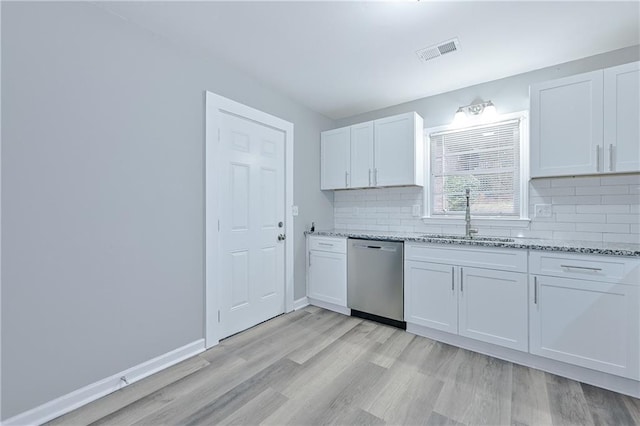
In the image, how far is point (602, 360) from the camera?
183 centimetres

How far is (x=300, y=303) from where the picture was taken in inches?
133

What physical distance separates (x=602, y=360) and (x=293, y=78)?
130 inches

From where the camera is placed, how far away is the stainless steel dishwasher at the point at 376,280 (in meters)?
2.75

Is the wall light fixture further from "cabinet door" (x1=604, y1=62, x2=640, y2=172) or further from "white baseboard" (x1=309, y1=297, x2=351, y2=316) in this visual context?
"white baseboard" (x1=309, y1=297, x2=351, y2=316)

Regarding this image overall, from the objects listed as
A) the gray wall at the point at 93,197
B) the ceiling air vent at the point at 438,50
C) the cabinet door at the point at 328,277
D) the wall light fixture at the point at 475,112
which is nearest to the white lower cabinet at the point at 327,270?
the cabinet door at the point at 328,277

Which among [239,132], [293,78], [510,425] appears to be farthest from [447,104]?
[510,425]

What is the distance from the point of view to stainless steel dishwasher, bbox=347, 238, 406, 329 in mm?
2748

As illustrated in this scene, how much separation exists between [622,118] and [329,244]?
266 centimetres

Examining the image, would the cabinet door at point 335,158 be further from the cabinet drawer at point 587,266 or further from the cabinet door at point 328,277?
the cabinet drawer at point 587,266

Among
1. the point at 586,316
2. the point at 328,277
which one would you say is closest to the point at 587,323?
the point at 586,316

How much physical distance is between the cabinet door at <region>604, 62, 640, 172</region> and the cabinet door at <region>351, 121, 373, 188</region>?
77.9 inches

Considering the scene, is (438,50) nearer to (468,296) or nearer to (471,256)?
(471,256)

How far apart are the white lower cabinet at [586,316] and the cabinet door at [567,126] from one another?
30.5 inches

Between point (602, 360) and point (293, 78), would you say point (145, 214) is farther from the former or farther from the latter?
point (602, 360)
